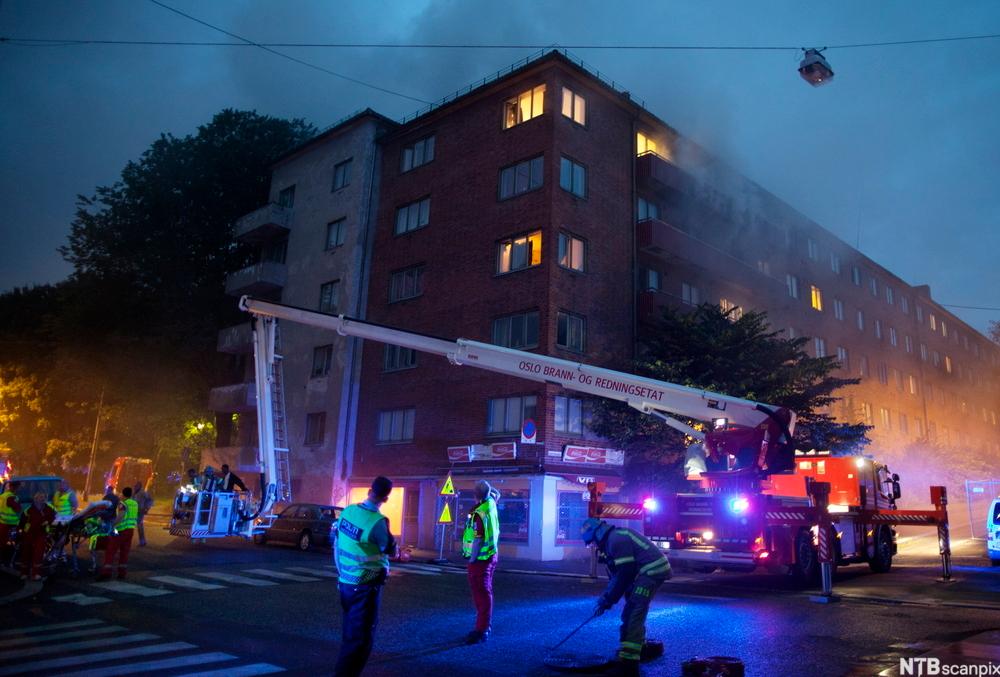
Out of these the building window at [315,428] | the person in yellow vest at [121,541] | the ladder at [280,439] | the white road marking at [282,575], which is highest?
the building window at [315,428]

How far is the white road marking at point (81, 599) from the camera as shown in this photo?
10508mm

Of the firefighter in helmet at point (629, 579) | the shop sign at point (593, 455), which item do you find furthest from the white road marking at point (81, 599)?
the shop sign at point (593, 455)

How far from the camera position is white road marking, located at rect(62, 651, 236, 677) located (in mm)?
6512

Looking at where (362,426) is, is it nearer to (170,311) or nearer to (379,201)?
(379,201)

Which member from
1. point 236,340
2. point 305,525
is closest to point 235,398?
point 236,340

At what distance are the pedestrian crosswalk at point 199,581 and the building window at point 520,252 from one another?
12.0 metres

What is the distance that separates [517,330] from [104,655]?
18822mm

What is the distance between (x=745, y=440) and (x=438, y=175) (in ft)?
64.8

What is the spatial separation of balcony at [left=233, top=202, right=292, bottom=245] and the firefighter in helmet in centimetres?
3269

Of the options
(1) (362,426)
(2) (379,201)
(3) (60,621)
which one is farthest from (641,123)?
(3) (60,621)

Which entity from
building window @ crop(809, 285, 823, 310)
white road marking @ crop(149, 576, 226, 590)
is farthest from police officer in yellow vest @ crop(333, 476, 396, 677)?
building window @ crop(809, 285, 823, 310)

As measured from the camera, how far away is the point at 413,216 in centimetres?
3056

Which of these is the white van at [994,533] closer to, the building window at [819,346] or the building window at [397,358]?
the building window at [397,358]

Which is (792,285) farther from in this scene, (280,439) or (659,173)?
(280,439)
